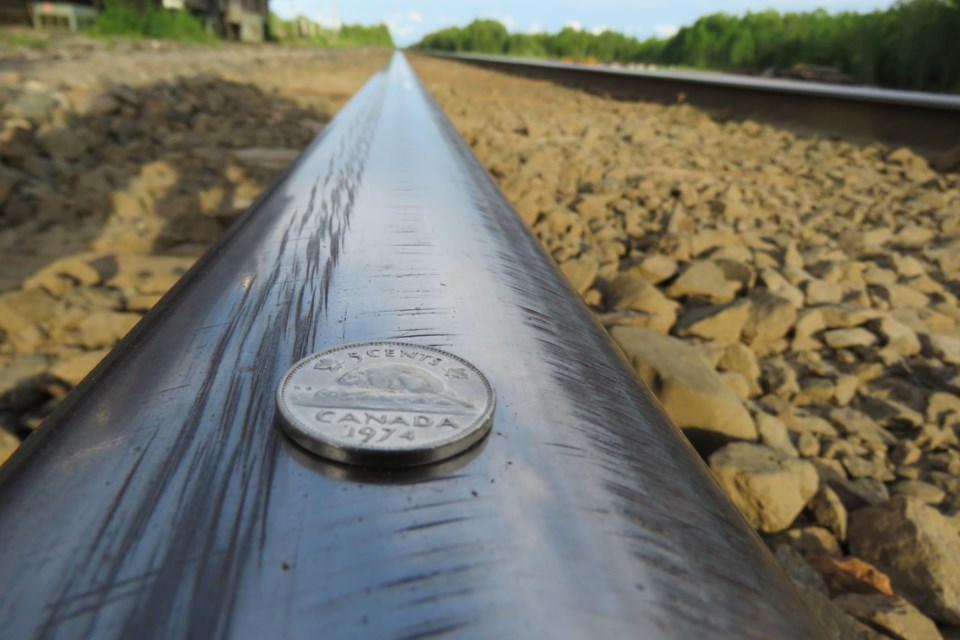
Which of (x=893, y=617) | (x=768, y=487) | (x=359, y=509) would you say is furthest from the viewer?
(x=768, y=487)

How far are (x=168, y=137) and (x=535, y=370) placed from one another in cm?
369

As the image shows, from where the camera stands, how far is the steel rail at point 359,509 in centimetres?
33

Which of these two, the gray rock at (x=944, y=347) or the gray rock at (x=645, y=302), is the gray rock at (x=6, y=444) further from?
the gray rock at (x=944, y=347)

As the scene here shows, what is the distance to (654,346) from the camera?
1.37 meters

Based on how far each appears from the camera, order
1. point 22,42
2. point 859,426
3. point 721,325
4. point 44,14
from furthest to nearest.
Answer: point 44,14 < point 22,42 < point 721,325 < point 859,426

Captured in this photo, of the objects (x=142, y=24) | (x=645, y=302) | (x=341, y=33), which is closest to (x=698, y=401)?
(x=645, y=302)

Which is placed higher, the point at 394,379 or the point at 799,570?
the point at 394,379

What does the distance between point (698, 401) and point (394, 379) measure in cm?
86

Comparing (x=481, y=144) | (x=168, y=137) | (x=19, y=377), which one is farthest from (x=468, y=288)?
(x=168, y=137)

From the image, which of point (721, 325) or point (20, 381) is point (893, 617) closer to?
point (721, 325)

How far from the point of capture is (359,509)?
0.39 metres

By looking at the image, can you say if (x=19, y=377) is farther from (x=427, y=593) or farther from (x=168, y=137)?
(x=168, y=137)

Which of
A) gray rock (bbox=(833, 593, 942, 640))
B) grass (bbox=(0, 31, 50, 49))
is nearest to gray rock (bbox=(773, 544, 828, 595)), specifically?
gray rock (bbox=(833, 593, 942, 640))

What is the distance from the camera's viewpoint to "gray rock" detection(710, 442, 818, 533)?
106 centimetres
